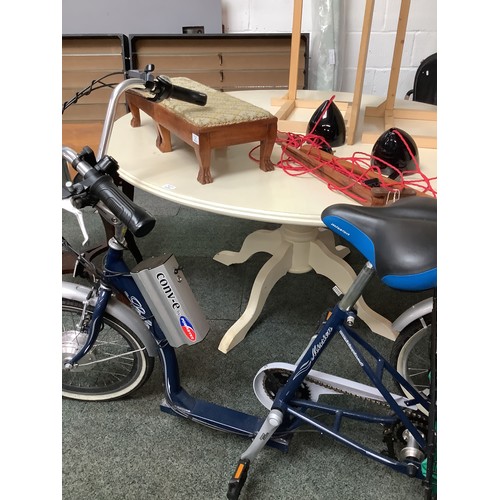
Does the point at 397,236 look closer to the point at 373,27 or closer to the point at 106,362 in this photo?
the point at 106,362

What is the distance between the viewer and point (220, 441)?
1.14 meters

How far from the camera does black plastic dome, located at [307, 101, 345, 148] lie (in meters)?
1.23

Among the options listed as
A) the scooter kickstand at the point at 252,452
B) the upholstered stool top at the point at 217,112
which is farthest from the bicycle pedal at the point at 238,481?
the upholstered stool top at the point at 217,112

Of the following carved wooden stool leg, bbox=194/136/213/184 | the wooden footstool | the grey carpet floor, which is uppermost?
the wooden footstool

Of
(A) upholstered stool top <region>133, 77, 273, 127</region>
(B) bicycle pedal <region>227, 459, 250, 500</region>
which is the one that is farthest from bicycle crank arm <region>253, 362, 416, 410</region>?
(A) upholstered stool top <region>133, 77, 273, 127</region>

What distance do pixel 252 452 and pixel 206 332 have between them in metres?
0.30

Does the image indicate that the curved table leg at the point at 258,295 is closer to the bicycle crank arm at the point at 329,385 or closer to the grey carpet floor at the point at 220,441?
the grey carpet floor at the point at 220,441

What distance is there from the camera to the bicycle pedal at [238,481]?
0.98 meters

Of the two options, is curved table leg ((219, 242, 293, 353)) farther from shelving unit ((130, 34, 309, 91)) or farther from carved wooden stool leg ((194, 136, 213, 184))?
shelving unit ((130, 34, 309, 91))

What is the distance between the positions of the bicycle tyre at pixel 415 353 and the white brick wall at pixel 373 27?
1.83 metres

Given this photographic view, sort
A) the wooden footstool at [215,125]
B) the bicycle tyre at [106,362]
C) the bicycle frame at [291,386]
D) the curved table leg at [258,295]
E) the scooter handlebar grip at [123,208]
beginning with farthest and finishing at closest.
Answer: the curved table leg at [258,295], the bicycle tyre at [106,362], the wooden footstool at [215,125], the bicycle frame at [291,386], the scooter handlebar grip at [123,208]

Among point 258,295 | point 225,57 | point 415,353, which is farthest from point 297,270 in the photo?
point 225,57

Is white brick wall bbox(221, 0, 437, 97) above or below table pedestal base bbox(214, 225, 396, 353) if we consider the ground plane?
above
